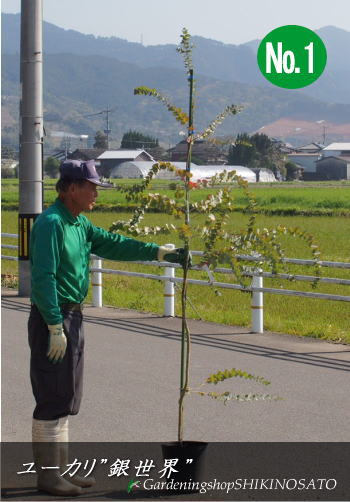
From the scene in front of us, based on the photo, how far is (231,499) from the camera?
615cm

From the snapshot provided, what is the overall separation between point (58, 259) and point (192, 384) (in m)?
4.16

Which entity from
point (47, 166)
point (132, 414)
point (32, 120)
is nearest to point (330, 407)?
point (132, 414)

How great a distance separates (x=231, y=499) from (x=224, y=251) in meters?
1.41

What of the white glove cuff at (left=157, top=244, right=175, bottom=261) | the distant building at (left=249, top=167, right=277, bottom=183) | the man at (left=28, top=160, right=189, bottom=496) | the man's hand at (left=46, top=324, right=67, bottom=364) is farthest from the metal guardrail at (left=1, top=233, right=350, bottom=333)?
the distant building at (left=249, top=167, right=277, bottom=183)

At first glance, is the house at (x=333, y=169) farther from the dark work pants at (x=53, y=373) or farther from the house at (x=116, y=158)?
the dark work pants at (x=53, y=373)

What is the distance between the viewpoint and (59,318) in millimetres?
5973

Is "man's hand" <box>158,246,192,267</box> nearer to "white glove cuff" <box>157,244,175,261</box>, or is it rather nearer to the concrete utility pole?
"white glove cuff" <box>157,244,175,261</box>

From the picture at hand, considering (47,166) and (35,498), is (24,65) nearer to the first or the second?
(35,498)

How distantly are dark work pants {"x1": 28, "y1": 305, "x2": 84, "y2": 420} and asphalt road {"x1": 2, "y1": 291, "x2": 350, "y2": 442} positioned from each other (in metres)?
1.55

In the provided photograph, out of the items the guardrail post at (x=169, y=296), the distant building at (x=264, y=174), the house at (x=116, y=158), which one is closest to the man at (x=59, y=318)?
the guardrail post at (x=169, y=296)

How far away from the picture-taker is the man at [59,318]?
5985 mm

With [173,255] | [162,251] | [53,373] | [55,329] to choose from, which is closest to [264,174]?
[162,251]

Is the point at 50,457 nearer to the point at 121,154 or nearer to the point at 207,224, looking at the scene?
the point at 207,224

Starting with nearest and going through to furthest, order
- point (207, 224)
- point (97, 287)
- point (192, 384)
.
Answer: point (207, 224) < point (192, 384) < point (97, 287)
